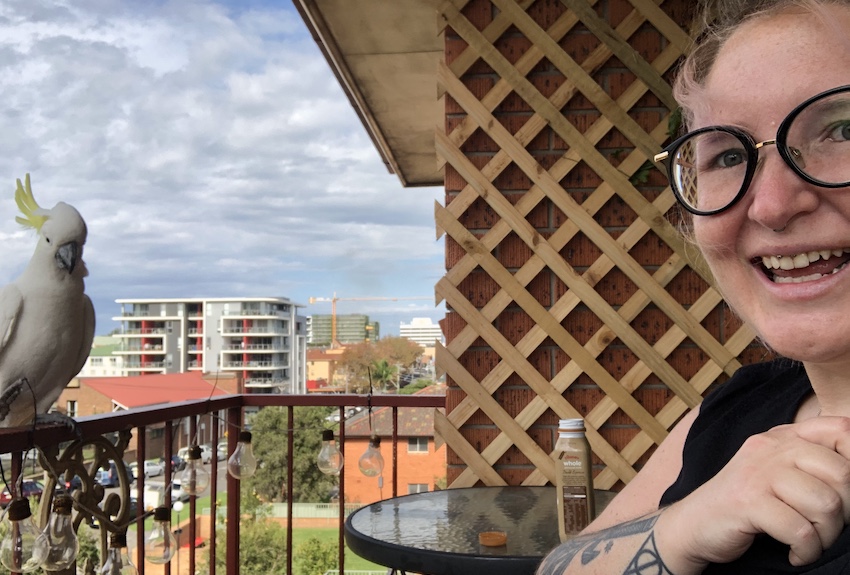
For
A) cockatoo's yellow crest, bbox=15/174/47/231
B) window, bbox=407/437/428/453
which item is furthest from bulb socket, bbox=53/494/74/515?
window, bbox=407/437/428/453

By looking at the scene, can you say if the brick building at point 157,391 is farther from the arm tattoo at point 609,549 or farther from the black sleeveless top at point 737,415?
the black sleeveless top at point 737,415

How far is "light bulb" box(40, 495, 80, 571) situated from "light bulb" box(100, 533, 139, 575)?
11 cm

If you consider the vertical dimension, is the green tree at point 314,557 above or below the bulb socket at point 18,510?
below

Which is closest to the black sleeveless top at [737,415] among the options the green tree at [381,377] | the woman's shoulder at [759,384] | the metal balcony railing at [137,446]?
the woman's shoulder at [759,384]

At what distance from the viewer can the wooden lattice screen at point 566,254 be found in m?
1.85

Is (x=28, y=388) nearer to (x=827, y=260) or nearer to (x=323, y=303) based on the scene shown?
(x=827, y=260)

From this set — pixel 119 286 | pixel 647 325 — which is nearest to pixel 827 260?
pixel 647 325

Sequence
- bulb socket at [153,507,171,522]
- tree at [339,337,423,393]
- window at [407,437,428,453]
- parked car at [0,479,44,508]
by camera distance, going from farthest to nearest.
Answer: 1. window at [407,437,428,453]
2. tree at [339,337,423,393]
3. bulb socket at [153,507,171,522]
4. parked car at [0,479,44,508]

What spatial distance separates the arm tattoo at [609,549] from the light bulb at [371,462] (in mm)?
1293

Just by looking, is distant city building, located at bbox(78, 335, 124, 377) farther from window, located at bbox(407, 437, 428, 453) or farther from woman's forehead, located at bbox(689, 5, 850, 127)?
woman's forehead, located at bbox(689, 5, 850, 127)

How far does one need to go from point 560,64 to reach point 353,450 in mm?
15719

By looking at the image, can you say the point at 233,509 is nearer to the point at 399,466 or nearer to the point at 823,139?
the point at 823,139

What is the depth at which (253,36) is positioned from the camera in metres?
71.2

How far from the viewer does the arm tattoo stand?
56cm
